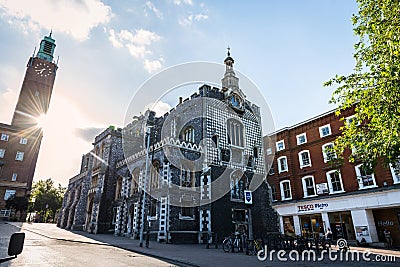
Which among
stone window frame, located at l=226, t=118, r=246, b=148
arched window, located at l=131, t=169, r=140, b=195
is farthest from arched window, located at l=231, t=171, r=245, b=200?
arched window, located at l=131, t=169, r=140, b=195

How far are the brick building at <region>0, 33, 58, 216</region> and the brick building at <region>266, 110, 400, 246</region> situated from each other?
49.6m

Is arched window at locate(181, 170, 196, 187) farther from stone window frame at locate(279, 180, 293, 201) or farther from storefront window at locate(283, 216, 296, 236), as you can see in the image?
storefront window at locate(283, 216, 296, 236)

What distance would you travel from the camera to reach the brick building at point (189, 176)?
23.8 m

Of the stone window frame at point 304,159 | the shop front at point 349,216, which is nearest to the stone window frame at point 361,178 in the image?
the shop front at point 349,216

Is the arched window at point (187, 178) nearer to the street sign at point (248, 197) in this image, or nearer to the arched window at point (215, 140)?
the arched window at point (215, 140)

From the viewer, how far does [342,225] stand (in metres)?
24.8

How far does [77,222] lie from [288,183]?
2986 centimetres

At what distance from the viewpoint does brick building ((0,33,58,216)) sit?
166 ft

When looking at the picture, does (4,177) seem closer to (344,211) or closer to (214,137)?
(214,137)

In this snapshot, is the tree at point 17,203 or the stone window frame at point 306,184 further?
the tree at point 17,203

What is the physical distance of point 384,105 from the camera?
11336 millimetres

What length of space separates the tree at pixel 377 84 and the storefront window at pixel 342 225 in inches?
560

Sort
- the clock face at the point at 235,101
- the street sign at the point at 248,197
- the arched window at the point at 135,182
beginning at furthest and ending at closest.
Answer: the clock face at the point at 235,101 → the arched window at the point at 135,182 → the street sign at the point at 248,197

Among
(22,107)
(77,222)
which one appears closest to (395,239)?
(77,222)
